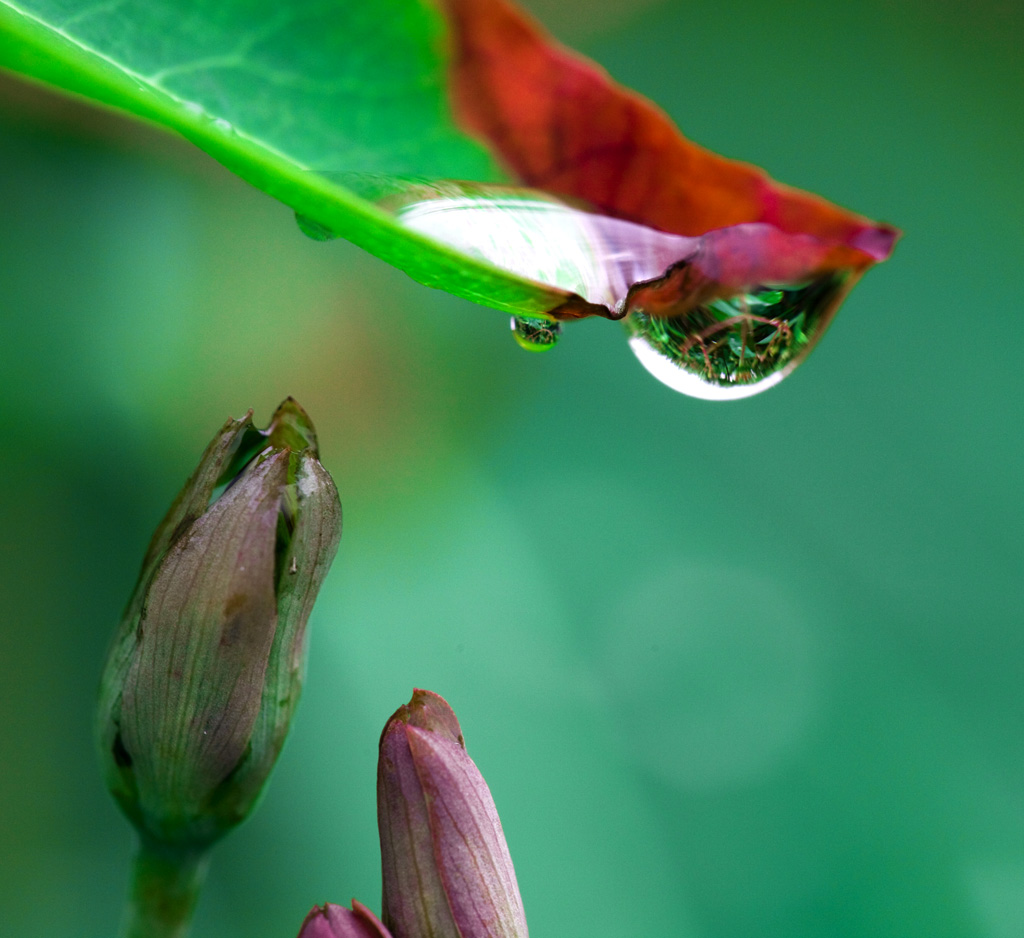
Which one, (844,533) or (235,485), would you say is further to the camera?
(844,533)

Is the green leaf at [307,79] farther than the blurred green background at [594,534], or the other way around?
the blurred green background at [594,534]

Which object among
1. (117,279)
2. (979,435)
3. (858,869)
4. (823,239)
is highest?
(117,279)

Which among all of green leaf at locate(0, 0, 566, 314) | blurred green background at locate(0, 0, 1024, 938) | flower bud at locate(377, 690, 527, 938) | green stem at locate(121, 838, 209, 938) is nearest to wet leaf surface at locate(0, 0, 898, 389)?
green leaf at locate(0, 0, 566, 314)

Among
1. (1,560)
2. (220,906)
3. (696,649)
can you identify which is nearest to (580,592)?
(696,649)

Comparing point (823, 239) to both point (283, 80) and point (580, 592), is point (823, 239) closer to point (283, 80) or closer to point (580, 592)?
point (283, 80)

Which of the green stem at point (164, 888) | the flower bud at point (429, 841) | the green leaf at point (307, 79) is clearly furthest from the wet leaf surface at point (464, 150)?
the green stem at point (164, 888)

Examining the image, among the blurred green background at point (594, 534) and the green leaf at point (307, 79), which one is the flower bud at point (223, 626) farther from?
the blurred green background at point (594, 534)

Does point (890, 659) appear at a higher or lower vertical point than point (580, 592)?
lower
